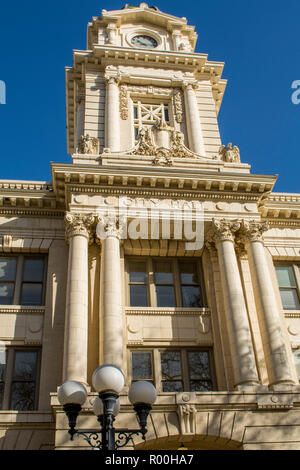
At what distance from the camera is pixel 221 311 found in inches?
696

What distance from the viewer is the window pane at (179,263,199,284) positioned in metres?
19.4

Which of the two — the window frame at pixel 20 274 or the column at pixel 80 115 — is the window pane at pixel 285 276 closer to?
the window frame at pixel 20 274

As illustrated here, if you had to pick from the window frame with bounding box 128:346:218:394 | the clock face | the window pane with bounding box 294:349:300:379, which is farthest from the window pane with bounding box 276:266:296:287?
the clock face

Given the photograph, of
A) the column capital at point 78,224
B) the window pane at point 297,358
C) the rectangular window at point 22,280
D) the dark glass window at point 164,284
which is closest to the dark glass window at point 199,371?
the dark glass window at point 164,284

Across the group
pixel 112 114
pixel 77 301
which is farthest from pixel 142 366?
pixel 112 114

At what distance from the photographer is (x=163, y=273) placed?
768 inches

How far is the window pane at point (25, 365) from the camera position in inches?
646

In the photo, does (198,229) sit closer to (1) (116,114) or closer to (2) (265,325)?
(2) (265,325)

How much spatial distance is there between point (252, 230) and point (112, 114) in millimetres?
9569

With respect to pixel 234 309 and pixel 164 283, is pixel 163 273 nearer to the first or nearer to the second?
pixel 164 283

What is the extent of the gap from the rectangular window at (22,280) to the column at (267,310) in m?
8.02

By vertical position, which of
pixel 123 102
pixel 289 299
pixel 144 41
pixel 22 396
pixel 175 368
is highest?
pixel 144 41

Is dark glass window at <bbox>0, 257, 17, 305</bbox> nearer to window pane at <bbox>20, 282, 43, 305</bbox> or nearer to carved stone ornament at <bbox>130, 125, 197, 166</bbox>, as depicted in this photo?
window pane at <bbox>20, 282, 43, 305</bbox>
